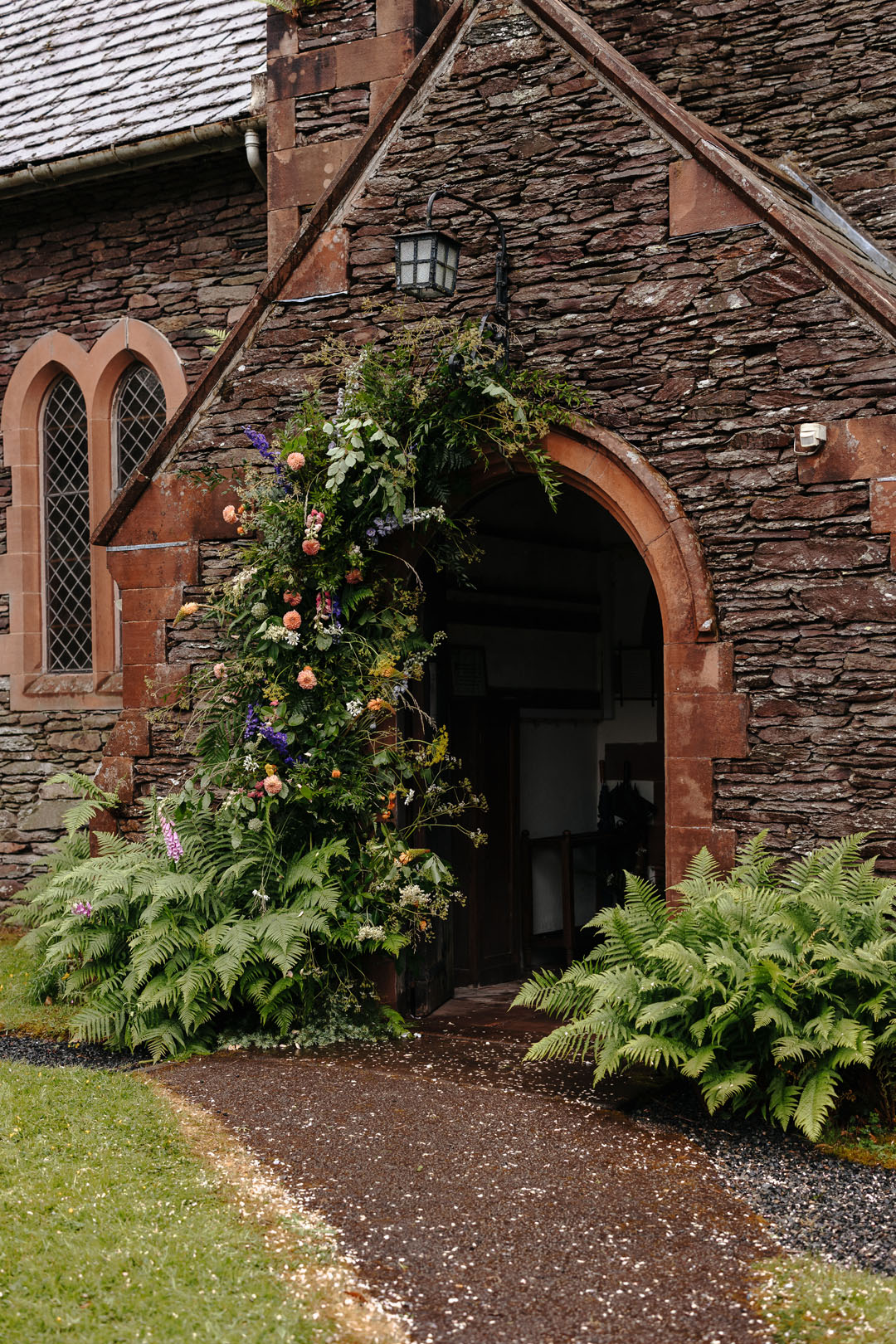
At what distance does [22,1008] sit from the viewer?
8484 mm

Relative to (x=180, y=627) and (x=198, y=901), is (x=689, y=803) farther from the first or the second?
(x=180, y=627)

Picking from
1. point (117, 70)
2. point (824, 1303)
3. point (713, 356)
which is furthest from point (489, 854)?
point (117, 70)

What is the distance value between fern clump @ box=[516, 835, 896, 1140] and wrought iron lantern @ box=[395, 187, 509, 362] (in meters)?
3.31

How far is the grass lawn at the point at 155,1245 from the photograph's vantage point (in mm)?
3947

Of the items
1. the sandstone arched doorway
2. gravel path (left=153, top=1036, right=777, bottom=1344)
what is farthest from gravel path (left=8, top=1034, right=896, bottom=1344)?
the sandstone arched doorway

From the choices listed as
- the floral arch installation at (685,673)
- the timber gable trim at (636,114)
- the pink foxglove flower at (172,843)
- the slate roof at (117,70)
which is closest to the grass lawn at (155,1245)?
the pink foxglove flower at (172,843)

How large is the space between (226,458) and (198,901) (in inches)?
108

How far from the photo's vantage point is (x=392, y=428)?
777cm

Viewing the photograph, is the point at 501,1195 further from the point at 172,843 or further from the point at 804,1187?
the point at 172,843

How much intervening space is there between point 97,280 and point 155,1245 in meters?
9.00

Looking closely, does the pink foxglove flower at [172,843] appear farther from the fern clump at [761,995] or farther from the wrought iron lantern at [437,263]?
the wrought iron lantern at [437,263]

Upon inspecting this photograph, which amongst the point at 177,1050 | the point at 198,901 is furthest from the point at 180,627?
the point at 177,1050

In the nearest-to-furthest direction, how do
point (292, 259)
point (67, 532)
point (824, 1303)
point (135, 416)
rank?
point (824, 1303) < point (292, 259) < point (135, 416) < point (67, 532)

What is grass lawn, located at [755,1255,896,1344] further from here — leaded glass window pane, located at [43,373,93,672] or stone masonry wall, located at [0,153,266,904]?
leaded glass window pane, located at [43,373,93,672]
